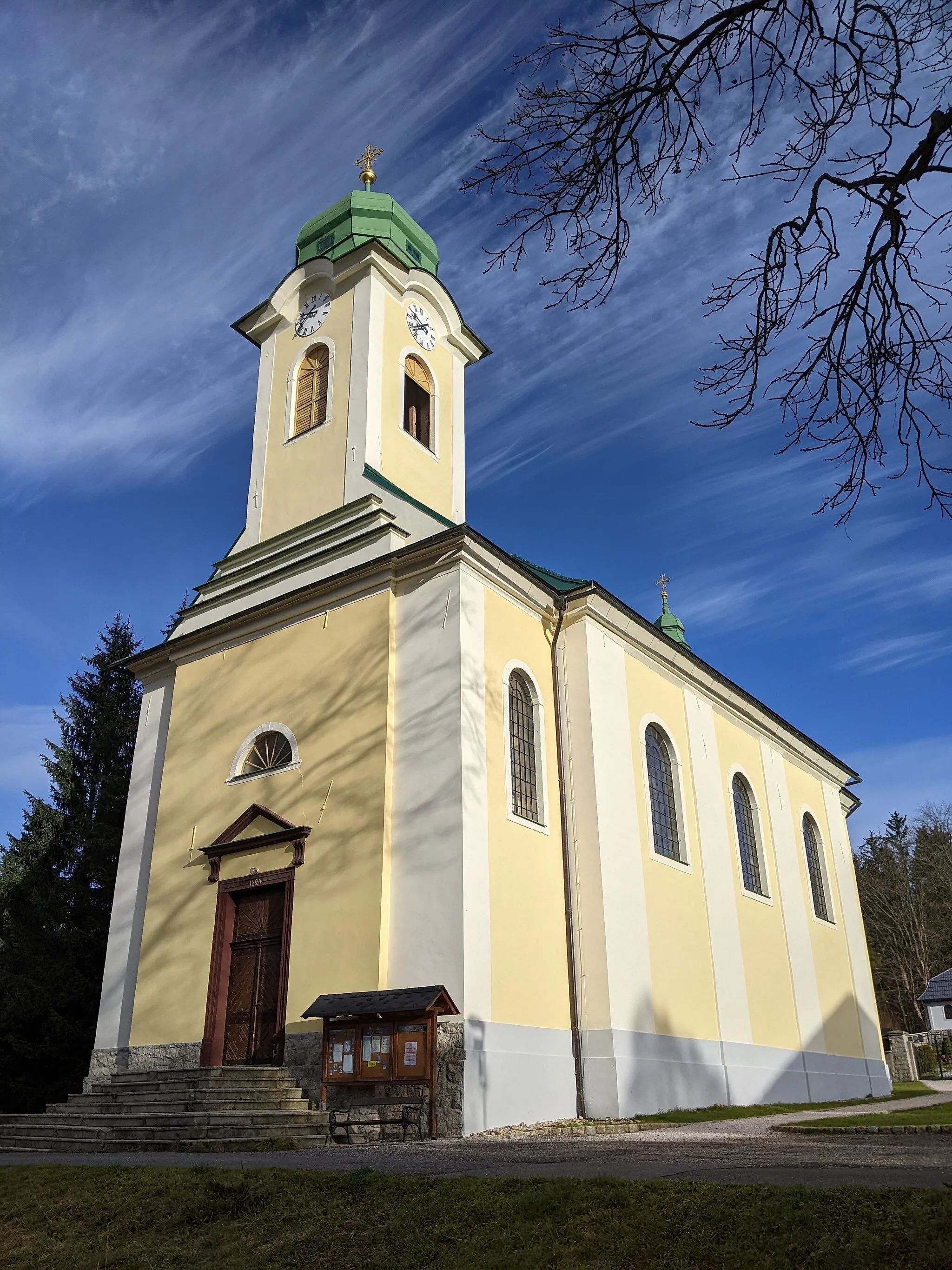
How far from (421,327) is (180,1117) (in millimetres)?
14885

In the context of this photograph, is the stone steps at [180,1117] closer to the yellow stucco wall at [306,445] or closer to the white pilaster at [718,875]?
the white pilaster at [718,875]

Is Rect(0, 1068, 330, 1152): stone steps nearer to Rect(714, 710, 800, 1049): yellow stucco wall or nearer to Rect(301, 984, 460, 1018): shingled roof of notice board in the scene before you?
Rect(301, 984, 460, 1018): shingled roof of notice board

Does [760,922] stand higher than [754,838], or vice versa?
[754,838]

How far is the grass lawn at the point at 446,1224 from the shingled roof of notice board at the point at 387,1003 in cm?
402

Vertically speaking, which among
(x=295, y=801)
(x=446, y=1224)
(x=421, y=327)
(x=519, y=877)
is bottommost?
(x=446, y=1224)

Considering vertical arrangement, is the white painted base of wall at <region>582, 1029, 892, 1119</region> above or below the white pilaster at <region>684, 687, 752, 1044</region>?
below

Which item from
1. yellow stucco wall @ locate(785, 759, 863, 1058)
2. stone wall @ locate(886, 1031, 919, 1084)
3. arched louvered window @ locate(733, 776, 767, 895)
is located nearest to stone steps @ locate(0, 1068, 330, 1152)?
arched louvered window @ locate(733, 776, 767, 895)

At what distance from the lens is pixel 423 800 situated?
528 inches

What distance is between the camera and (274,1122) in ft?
36.6

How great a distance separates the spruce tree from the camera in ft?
69.2

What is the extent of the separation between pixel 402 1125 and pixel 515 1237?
674cm

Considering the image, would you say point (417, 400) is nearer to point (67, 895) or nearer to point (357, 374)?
point (357, 374)

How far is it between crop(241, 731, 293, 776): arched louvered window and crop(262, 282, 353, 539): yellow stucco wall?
4227 mm

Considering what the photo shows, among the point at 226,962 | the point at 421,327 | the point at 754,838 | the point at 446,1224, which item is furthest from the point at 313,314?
the point at 446,1224
